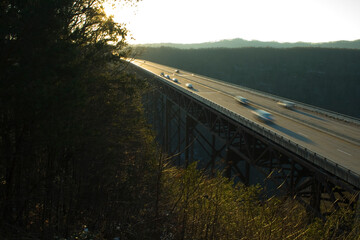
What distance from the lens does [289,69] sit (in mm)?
111375

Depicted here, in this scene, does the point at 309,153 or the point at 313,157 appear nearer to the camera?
the point at 313,157

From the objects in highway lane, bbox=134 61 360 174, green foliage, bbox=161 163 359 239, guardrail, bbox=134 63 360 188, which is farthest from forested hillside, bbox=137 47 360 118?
green foliage, bbox=161 163 359 239

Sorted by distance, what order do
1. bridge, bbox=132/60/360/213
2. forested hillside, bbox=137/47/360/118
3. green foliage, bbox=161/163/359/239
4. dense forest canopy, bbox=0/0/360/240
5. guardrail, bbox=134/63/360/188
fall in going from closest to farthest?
green foliage, bbox=161/163/359/239 < dense forest canopy, bbox=0/0/360/240 < guardrail, bbox=134/63/360/188 < bridge, bbox=132/60/360/213 < forested hillside, bbox=137/47/360/118

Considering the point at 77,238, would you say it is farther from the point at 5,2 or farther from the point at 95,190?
the point at 5,2

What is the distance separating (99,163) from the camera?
309 inches

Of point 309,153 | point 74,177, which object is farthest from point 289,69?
point 74,177

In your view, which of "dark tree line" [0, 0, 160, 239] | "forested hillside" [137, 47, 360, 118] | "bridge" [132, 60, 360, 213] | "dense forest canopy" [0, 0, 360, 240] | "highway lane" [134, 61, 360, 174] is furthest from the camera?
"forested hillside" [137, 47, 360, 118]

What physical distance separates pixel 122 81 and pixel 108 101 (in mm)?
1131

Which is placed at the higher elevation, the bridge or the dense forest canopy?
the dense forest canopy

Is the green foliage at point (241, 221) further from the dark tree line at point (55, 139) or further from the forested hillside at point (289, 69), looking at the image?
the forested hillside at point (289, 69)

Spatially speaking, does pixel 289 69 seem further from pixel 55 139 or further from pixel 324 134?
pixel 55 139

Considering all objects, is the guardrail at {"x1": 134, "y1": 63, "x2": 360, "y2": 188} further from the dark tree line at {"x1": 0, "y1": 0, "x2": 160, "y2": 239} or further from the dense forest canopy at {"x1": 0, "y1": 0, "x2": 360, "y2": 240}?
the dark tree line at {"x1": 0, "y1": 0, "x2": 160, "y2": 239}

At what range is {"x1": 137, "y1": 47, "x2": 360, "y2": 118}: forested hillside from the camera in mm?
99250

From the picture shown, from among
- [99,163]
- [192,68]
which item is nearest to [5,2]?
[99,163]
